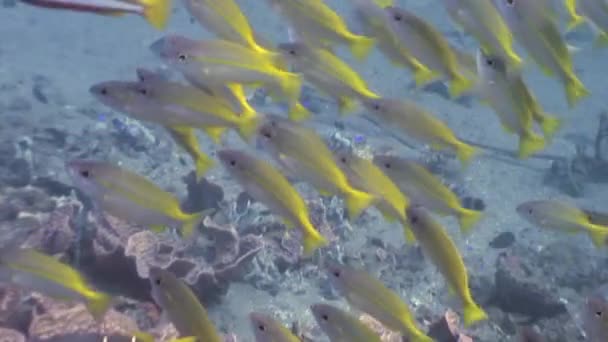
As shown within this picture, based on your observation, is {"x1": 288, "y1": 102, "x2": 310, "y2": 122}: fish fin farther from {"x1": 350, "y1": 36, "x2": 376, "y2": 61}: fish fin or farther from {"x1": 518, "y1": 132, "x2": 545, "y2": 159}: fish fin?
{"x1": 518, "y1": 132, "x2": 545, "y2": 159}: fish fin

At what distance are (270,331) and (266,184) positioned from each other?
0.73m

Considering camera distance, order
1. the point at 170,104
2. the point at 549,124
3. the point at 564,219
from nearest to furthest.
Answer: the point at 170,104
the point at 549,124
the point at 564,219

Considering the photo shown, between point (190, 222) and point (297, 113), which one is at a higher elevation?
point (297, 113)

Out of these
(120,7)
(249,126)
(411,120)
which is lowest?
(411,120)

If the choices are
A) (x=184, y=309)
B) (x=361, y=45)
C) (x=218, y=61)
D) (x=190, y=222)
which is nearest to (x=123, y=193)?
(x=190, y=222)

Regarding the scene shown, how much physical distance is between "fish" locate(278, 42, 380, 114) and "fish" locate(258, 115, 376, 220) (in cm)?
58

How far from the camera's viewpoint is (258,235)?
7367mm

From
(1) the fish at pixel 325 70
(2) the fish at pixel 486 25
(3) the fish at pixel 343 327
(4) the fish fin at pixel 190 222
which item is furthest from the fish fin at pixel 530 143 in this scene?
(4) the fish fin at pixel 190 222

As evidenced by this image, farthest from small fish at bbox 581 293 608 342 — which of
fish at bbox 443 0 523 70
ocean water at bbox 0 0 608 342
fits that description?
fish at bbox 443 0 523 70

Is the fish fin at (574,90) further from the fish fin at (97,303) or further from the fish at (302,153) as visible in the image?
the fish fin at (97,303)

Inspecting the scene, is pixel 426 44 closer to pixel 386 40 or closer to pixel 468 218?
pixel 386 40

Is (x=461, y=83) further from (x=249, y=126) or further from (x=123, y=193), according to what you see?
(x=123, y=193)

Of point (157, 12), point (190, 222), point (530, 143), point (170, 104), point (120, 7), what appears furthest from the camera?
point (530, 143)

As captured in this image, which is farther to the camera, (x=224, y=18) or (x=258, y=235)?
(x=258, y=235)
